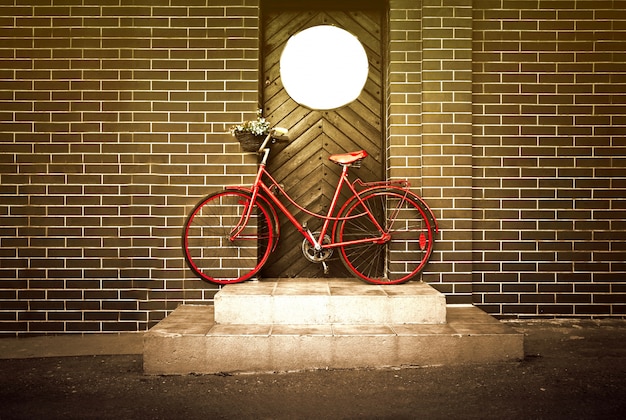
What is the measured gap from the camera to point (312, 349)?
340cm

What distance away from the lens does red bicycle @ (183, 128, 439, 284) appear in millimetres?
4242

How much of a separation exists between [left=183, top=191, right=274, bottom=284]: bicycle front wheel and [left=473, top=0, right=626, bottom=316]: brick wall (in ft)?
7.17

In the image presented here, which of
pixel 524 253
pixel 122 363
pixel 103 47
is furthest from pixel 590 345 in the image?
pixel 103 47

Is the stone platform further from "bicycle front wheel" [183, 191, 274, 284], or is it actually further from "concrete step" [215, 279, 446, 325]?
"bicycle front wheel" [183, 191, 274, 284]

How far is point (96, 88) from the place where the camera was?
174 inches

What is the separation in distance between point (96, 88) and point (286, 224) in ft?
7.39

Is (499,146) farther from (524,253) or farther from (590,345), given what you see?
(590,345)

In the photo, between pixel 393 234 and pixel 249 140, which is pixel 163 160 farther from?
pixel 393 234

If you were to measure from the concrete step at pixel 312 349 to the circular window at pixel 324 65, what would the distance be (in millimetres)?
2202

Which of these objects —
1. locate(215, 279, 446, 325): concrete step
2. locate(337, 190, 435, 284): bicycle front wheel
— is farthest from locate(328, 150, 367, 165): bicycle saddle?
locate(215, 279, 446, 325): concrete step

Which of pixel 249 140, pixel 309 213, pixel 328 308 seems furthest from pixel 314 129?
pixel 328 308

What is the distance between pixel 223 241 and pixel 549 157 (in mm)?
3275

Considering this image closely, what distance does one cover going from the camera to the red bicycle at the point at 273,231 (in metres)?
4.24

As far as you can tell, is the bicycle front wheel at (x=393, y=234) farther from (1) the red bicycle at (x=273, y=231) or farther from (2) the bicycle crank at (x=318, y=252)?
(2) the bicycle crank at (x=318, y=252)
